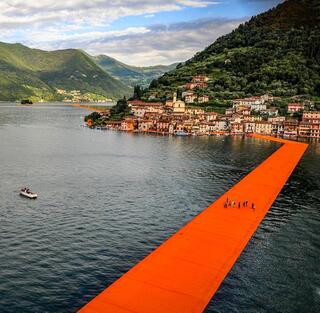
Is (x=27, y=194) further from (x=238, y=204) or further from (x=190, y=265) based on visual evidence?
(x=190, y=265)

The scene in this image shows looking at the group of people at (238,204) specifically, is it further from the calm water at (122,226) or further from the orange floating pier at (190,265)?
the calm water at (122,226)

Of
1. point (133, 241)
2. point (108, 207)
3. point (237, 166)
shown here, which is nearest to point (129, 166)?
point (237, 166)

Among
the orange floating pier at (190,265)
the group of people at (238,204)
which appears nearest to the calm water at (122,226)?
the orange floating pier at (190,265)

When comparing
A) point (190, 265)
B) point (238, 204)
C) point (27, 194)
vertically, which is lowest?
point (190, 265)

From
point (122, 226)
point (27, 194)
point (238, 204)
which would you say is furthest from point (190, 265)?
point (27, 194)

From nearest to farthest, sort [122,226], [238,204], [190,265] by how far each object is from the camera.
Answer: [190,265] → [122,226] → [238,204]

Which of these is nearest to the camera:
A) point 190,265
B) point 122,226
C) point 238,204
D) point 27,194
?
point 190,265
